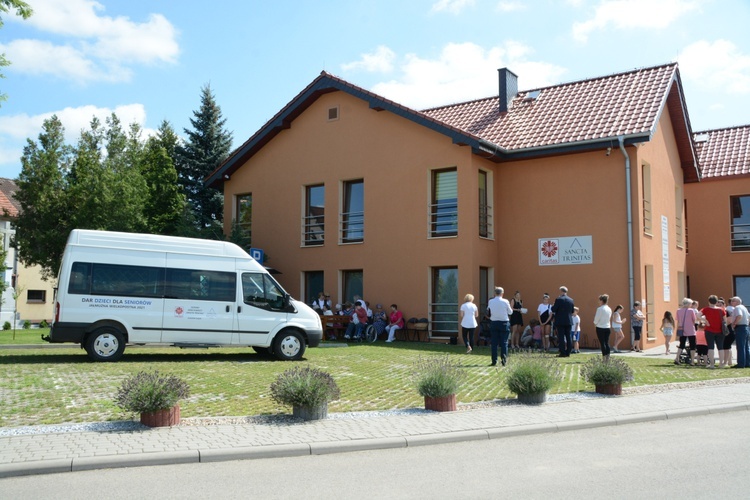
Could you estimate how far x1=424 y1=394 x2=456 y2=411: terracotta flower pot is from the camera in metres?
9.24

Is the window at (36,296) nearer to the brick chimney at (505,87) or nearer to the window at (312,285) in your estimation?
the window at (312,285)

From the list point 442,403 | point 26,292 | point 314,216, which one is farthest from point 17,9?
point 26,292

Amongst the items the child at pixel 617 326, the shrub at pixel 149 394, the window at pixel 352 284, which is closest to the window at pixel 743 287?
the child at pixel 617 326

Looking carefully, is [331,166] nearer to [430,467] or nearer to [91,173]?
[91,173]

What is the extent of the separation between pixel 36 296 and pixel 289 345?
118ft

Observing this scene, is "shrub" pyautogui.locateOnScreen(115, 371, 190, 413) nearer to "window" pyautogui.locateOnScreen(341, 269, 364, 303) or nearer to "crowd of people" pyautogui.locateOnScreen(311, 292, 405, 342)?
"crowd of people" pyautogui.locateOnScreen(311, 292, 405, 342)

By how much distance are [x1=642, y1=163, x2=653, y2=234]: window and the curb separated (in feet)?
46.3

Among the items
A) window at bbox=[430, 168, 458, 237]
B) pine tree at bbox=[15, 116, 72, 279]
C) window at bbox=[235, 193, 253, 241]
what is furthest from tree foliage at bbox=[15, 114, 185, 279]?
window at bbox=[430, 168, 458, 237]

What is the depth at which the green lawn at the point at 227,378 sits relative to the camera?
9070 mm

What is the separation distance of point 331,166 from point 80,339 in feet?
41.4

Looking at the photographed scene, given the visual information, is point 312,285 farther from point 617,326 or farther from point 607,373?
point 607,373

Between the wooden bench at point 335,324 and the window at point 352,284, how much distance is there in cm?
163

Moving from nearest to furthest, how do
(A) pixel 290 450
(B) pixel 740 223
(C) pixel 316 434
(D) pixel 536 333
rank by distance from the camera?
(A) pixel 290 450, (C) pixel 316 434, (D) pixel 536 333, (B) pixel 740 223

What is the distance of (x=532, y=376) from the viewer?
9875 mm
